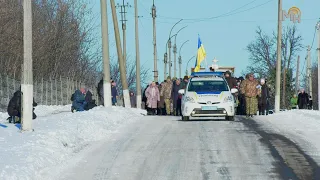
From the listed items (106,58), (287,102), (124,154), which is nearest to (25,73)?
(124,154)

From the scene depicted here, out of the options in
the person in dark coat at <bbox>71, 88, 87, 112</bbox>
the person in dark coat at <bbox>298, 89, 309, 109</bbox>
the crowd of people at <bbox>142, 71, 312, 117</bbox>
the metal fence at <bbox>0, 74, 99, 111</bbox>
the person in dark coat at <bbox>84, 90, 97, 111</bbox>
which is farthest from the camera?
the person in dark coat at <bbox>298, 89, 309, 109</bbox>

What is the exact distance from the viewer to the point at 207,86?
2856 centimetres

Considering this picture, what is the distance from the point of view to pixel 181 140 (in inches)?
751

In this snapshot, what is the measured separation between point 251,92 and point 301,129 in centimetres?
902

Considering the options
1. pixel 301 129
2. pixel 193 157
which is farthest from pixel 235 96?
pixel 193 157

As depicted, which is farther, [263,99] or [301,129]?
[263,99]

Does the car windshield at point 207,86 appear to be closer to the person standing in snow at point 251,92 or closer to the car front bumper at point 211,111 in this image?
the car front bumper at point 211,111

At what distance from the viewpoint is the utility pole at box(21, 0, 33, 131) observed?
20562 millimetres

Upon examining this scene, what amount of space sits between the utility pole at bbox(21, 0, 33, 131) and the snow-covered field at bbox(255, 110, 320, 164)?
241 inches

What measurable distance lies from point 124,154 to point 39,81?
39.1 m

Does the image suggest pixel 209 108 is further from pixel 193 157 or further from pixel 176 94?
pixel 193 157

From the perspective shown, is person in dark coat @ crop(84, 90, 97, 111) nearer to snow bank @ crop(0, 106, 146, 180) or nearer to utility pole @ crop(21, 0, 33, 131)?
snow bank @ crop(0, 106, 146, 180)

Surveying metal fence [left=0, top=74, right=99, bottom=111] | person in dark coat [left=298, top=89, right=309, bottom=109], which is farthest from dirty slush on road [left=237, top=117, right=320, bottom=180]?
metal fence [left=0, top=74, right=99, bottom=111]

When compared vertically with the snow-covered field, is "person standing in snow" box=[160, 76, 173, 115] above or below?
above
